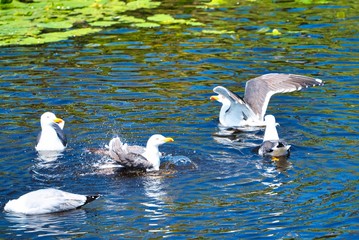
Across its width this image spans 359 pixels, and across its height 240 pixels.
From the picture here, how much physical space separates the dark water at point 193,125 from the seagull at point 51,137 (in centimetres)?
14

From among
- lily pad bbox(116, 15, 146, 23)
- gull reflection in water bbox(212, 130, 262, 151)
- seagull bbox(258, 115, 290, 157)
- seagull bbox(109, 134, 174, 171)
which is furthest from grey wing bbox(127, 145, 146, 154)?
lily pad bbox(116, 15, 146, 23)

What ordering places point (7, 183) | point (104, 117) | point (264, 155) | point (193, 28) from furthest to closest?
point (193, 28)
point (104, 117)
point (264, 155)
point (7, 183)

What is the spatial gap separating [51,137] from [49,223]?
116 inches

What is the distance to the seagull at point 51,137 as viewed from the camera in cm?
1241

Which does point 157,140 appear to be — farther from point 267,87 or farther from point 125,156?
point 267,87

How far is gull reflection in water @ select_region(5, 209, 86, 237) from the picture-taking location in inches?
366

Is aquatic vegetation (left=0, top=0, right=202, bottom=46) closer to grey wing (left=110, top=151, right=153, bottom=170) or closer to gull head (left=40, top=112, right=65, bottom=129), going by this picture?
gull head (left=40, top=112, right=65, bottom=129)

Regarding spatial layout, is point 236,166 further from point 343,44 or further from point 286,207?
point 343,44

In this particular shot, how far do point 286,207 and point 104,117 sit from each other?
4585 millimetres

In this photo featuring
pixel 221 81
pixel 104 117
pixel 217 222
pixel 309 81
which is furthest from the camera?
pixel 221 81

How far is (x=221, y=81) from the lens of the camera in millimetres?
15719

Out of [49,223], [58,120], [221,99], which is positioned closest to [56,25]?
[221,99]

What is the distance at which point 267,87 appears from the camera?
1429 cm

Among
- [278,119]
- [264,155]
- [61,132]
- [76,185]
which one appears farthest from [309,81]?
[76,185]
